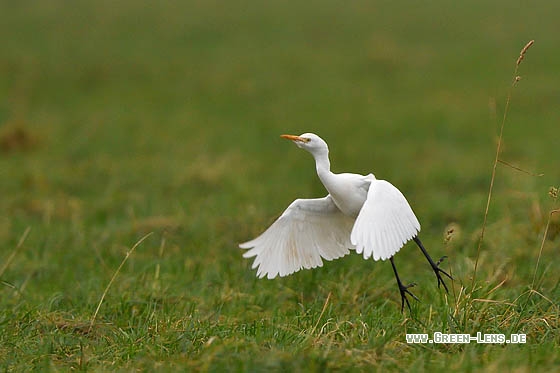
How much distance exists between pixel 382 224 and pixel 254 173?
600 centimetres

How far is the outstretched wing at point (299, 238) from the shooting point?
13.3 feet

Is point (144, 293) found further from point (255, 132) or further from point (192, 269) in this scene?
point (255, 132)

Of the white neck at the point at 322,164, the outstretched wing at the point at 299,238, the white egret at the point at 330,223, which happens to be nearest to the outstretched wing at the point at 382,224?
the white egret at the point at 330,223

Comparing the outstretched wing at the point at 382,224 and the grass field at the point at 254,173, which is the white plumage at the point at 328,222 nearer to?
the outstretched wing at the point at 382,224

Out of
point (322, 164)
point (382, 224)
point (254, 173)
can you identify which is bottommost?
point (254, 173)

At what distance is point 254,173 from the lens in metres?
9.33

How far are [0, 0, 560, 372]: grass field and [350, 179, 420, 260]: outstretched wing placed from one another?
1.03 feet

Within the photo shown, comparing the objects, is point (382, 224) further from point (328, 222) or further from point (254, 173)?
point (254, 173)

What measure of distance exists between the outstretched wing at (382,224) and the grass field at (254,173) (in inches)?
12.4

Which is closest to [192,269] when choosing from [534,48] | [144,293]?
[144,293]

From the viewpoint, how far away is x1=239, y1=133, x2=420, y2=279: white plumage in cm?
341

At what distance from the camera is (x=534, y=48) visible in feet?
50.9

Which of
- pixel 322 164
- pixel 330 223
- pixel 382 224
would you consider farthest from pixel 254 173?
pixel 382 224

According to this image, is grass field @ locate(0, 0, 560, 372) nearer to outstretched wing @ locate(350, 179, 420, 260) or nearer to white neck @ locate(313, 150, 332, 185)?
outstretched wing @ locate(350, 179, 420, 260)
